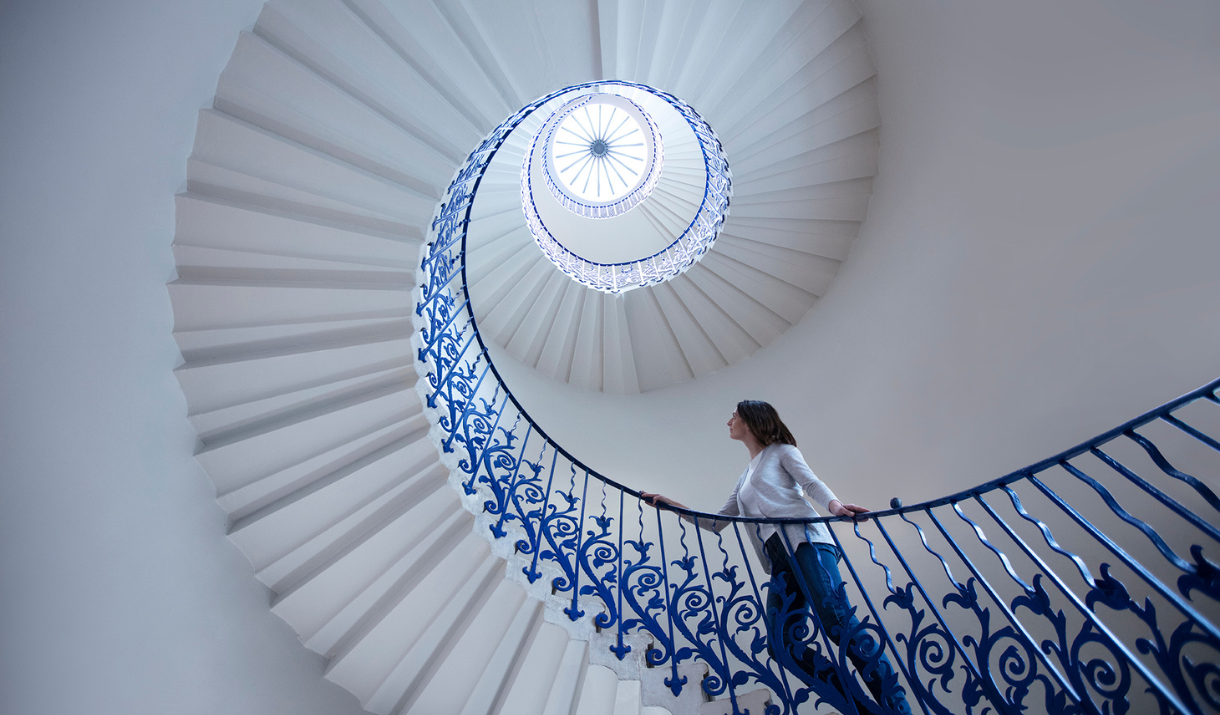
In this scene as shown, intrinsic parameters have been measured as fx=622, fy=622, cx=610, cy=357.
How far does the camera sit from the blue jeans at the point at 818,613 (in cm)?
268

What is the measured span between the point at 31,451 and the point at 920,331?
264 inches

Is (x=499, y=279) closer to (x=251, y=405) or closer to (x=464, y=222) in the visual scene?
(x=464, y=222)

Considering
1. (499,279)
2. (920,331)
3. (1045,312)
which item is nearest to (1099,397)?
(1045,312)

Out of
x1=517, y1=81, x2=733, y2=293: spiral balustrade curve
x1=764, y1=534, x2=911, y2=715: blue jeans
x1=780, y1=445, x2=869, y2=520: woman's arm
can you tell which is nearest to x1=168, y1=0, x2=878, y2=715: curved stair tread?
x1=764, y1=534, x2=911, y2=715: blue jeans

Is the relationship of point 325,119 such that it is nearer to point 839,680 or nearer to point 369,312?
point 369,312

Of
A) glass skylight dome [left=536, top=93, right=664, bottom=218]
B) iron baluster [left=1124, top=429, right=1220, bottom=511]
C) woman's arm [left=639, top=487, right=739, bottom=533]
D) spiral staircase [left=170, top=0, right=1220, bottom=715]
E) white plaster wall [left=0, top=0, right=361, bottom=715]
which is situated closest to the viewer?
iron baluster [left=1124, top=429, right=1220, bottom=511]

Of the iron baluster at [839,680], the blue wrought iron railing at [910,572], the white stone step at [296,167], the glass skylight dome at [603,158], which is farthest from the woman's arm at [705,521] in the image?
the glass skylight dome at [603,158]

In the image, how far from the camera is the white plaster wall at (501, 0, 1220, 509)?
14.0ft

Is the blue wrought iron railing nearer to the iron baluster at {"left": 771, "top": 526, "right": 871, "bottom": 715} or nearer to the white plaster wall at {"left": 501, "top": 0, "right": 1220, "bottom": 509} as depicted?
the iron baluster at {"left": 771, "top": 526, "right": 871, "bottom": 715}

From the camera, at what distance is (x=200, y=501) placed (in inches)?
144

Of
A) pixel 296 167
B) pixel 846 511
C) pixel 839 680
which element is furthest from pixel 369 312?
pixel 839 680

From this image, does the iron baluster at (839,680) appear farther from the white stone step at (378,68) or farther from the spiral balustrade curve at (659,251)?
the spiral balustrade curve at (659,251)

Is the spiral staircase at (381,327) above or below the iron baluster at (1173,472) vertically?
above

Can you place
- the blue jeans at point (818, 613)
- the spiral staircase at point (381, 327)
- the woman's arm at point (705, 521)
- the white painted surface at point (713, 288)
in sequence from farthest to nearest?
1. the woman's arm at point (705, 521)
2. the spiral staircase at point (381, 327)
3. the white painted surface at point (713, 288)
4. the blue jeans at point (818, 613)
